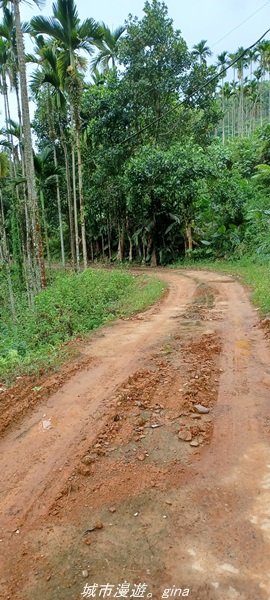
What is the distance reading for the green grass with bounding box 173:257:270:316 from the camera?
30.9 ft

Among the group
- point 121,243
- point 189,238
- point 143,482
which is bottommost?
point 143,482

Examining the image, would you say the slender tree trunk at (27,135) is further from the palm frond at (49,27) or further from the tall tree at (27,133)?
the palm frond at (49,27)

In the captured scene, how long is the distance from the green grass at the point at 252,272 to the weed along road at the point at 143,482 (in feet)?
12.2

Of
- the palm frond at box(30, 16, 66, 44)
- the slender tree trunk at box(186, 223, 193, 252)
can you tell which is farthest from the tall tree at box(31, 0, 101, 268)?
the slender tree trunk at box(186, 223, 193, 252)

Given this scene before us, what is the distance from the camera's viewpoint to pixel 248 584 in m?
2.23

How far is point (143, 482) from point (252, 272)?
12.0 meters

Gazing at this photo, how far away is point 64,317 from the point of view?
861 centimetres

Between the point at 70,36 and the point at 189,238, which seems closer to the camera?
the point at 70,36

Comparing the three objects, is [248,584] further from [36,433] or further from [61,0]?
[61,0]

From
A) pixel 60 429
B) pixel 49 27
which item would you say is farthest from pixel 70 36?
pixel 60 429

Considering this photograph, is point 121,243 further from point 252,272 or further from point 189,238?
point 252,272

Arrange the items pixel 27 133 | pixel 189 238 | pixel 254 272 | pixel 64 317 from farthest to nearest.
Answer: pixel 189 238
pixel 254 272
pixel 27 133
pixel 64 317

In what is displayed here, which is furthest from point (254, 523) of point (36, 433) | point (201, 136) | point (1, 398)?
point (201, 136)

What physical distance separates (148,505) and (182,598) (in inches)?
30.8
